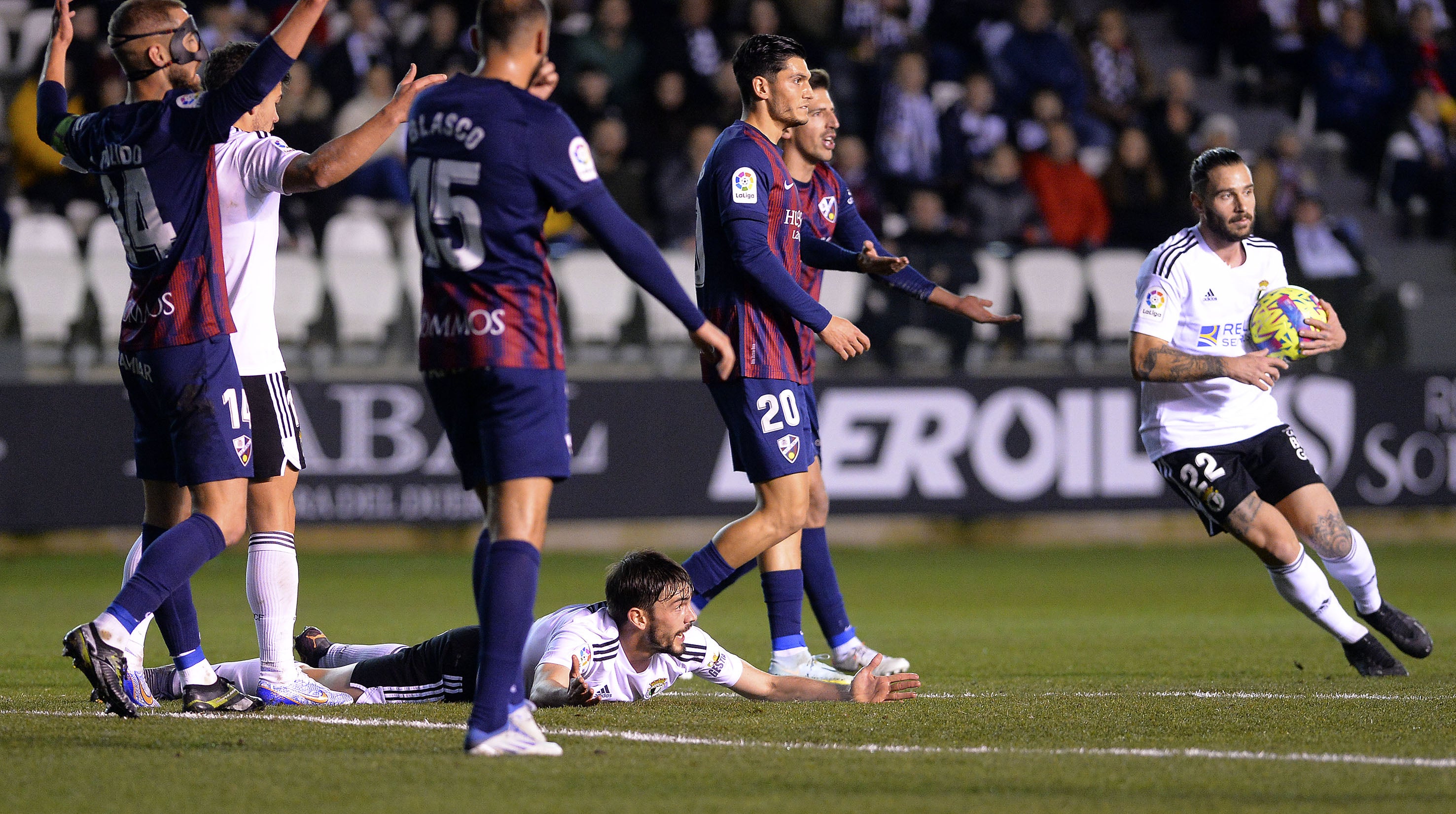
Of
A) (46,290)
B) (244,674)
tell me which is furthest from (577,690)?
(46,290)

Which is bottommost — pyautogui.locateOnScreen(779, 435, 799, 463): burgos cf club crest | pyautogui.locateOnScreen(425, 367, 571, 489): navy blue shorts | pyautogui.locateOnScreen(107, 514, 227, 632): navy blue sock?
pyautogui.locateOnScreen(107, 514, 227, 632): navy blue sock

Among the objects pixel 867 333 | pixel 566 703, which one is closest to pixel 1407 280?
pixel 867 333

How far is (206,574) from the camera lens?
1183cm

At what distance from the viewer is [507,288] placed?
173 inches

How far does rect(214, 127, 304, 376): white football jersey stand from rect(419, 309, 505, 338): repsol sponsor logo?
44.2 inches

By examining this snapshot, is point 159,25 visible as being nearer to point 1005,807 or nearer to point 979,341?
point 1005,807

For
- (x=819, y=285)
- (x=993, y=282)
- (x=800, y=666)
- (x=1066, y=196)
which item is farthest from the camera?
(x=1066, y=196)

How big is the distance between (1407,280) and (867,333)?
447cm

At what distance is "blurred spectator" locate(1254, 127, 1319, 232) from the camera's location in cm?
1502

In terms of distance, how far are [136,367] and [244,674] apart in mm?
1125

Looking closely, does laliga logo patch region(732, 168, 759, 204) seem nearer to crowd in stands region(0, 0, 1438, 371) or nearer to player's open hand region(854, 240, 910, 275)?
player's open hand region(854, 240, 910, 275)

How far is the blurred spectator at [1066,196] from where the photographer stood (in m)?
14.8

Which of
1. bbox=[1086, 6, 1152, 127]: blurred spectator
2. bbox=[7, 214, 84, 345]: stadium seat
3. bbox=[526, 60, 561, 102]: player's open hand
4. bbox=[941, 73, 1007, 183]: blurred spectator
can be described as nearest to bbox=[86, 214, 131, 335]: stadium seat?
bbox=[7, 214, 84, 345]: stadium seat

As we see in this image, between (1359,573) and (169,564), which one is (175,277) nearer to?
(169,564)
